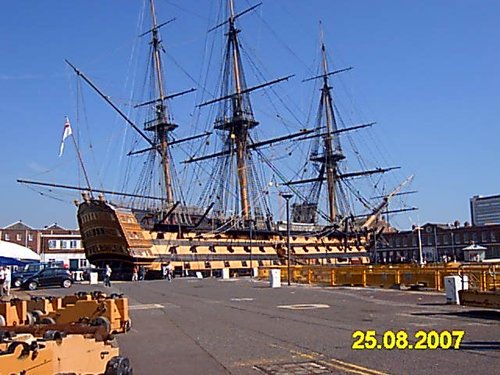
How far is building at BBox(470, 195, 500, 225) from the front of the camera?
579 feet

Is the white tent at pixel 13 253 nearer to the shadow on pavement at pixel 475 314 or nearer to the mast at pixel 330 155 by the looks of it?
the shadow on pavement at pixel 475 314

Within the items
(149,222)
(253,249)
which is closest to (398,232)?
(253,249)

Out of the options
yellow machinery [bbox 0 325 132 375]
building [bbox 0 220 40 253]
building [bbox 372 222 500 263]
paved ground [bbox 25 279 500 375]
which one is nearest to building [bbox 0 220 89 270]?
building [bbox 0 220 40 253]

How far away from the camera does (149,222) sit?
63.3 m

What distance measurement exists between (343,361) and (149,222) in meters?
54.2

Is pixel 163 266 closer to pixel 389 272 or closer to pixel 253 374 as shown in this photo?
pixel 389 272

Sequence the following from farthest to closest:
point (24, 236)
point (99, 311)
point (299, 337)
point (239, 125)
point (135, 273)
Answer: point (24, 236)
point (239, 125)
point (135, 273)
point (99, 311)
point (299, 337)

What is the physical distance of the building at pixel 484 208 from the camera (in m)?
177

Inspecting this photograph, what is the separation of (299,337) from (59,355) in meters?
7.77

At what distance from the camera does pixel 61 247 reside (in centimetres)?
10400
